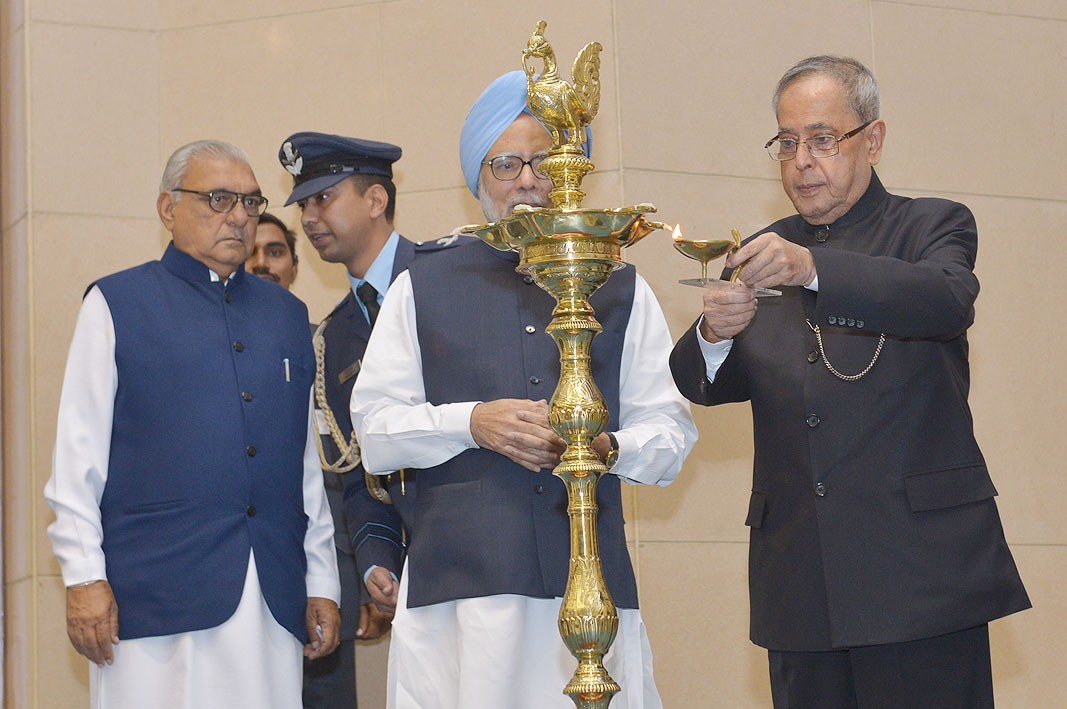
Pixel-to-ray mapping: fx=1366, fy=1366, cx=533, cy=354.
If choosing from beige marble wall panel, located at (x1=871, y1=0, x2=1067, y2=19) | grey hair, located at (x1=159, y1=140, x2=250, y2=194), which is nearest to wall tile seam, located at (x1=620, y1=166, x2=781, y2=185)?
beige marble wall panel, located at (x1=871, y1=0, x2=1067, y2=19)

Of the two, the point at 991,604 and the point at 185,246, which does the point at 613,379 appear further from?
the point at 185,246

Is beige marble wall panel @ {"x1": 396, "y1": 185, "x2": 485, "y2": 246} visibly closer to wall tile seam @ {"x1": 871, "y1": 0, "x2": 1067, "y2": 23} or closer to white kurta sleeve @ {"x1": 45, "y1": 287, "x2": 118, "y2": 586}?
wall tile seam @ {"x1": 871, "y1": 0, "x2": 1067, "y2": 23}

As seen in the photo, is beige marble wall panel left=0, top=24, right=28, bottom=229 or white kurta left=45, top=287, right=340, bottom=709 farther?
beige marble wall panel left=0, top=24, right=28, bottom=229

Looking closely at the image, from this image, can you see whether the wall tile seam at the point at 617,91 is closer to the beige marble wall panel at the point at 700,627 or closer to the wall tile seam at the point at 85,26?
the beige marble wall panel at the point at 700,627

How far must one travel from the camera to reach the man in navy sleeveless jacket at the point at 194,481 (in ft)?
11.0

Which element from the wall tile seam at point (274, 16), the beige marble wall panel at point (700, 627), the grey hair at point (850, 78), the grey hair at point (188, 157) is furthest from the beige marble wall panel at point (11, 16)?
the grey hair at point (850, 78)

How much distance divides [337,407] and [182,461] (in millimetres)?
714

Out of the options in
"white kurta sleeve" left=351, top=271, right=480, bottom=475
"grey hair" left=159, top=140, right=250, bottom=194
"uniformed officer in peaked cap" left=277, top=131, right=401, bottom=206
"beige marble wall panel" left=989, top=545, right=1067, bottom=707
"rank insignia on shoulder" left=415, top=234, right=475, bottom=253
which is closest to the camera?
"white kurta sleeve" left=351, top=271, right=480, bottom=475

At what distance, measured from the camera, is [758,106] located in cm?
505

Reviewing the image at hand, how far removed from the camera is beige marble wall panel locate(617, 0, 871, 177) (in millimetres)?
4938

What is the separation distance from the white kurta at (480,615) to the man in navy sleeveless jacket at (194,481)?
0.57 metres

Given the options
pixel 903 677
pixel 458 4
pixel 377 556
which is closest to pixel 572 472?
pixel 903 677

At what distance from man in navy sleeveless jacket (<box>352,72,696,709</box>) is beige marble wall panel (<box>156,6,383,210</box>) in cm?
229

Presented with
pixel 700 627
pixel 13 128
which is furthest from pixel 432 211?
pixel 700 627
